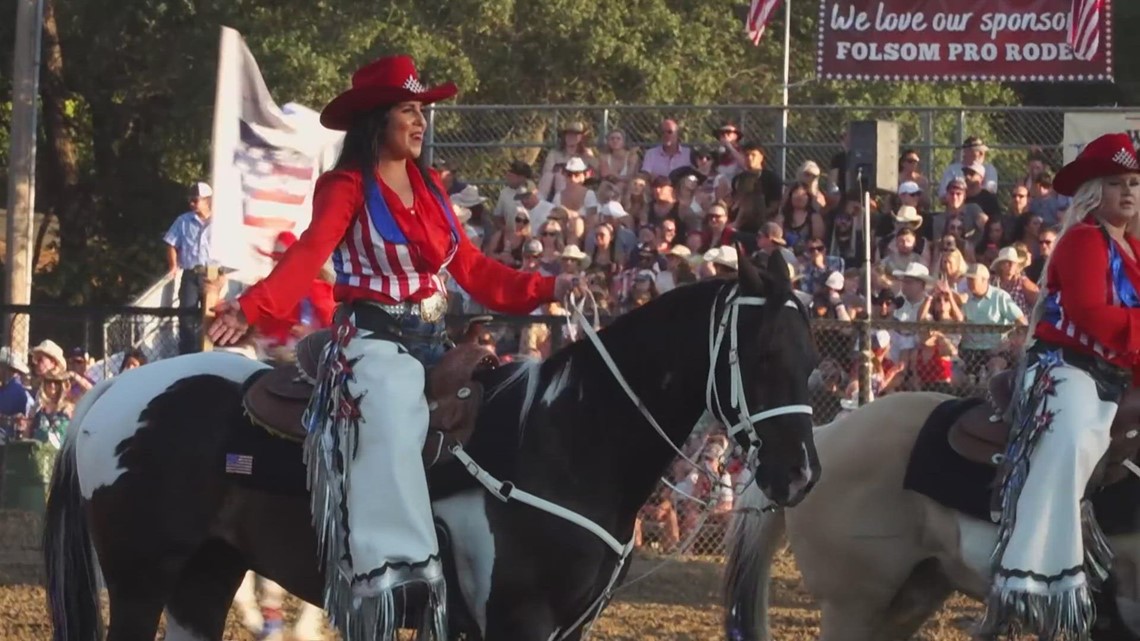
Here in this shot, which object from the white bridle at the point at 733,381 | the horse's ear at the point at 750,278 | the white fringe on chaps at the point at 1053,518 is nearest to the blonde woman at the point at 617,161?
the white fringe on chaps at the point at 1053,518

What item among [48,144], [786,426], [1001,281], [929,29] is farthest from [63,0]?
[786,426]

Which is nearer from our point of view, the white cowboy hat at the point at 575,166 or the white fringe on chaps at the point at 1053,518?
the white fringe on chaps at the point at 1053,518

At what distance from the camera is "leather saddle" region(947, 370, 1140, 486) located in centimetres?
718

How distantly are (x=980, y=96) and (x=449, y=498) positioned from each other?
25852mm

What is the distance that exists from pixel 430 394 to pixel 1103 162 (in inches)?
112

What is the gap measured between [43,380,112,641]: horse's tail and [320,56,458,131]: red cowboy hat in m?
1.56

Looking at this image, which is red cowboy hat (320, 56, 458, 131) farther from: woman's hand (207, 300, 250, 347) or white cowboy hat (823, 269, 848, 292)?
white cowboy hat (823, 269, 848, 292)

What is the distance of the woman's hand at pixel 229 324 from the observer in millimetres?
5848

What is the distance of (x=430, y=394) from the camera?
6305 mm

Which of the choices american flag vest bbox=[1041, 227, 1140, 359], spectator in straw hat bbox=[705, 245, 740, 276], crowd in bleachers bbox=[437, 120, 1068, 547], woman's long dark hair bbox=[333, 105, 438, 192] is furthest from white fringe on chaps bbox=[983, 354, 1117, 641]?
spectator in straw hat bbox=[705, 245, 740, 276]

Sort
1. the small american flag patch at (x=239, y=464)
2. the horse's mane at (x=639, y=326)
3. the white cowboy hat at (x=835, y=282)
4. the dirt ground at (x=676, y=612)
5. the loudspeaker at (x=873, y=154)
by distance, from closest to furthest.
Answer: the horse's mane at (x=639, y=326) → the small american flag patch at (x=239, y=464) → the dirt ground at (x=676, y=612) → the loudspeaker at (x=873, y=154) → the white cowboy hat at (x=835, y=282)

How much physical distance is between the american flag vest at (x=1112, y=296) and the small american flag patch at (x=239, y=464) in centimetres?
316

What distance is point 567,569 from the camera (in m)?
6.09

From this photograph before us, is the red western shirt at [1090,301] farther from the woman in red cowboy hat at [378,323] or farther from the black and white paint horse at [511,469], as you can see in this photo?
the woman in red cowboy hat at [378,323]
